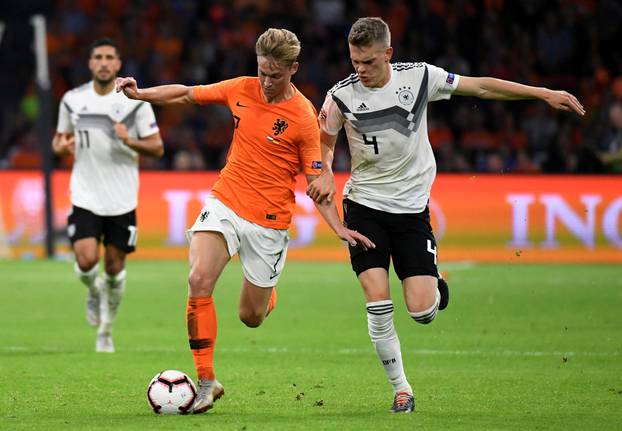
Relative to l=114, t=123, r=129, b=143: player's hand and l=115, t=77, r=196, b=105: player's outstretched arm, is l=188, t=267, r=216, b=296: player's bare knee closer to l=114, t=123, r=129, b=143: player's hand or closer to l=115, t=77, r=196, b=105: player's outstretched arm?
l=115, t=77, r=196, b=105: player's outstretched arm

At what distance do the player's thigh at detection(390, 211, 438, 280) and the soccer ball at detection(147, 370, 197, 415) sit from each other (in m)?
1.52

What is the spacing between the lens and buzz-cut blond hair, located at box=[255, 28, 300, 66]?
7422 millimetres

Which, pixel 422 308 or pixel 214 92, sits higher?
pixel 214 92

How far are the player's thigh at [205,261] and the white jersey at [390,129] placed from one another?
92 cm

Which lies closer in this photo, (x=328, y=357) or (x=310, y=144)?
(x=310, y=144)

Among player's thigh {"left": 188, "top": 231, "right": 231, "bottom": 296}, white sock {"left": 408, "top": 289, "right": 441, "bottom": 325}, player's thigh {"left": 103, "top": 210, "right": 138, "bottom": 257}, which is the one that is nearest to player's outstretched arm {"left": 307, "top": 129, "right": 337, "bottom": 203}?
player's thigh {"left": 188, "top": 231, "right": 231, "bottom": 296}

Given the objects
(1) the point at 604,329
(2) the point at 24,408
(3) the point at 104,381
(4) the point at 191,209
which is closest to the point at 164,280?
(4) the point at 191,209

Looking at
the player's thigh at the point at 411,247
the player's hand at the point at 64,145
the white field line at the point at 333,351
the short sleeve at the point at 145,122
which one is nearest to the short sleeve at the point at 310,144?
the player's thigh at the point at 411,247

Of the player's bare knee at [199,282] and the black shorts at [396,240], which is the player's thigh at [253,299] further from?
the black shorts at [396,240]

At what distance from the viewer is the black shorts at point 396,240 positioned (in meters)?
7.76

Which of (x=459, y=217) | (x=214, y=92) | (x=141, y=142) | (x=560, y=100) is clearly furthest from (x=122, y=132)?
(x=459, y=217)

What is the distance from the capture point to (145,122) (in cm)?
1113

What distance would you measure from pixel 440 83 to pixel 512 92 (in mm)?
463

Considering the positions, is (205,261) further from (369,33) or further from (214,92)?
(369,33)
